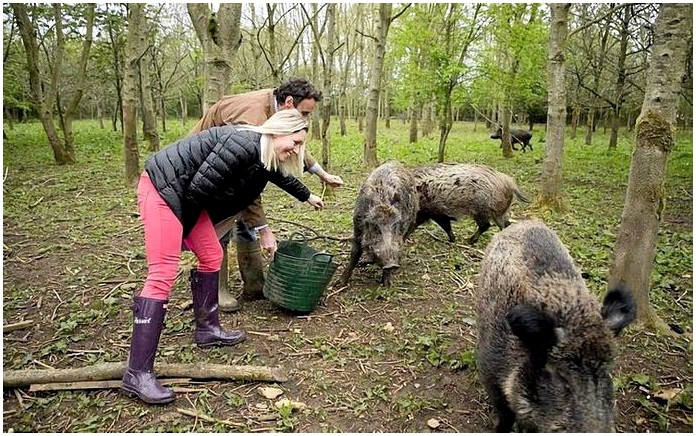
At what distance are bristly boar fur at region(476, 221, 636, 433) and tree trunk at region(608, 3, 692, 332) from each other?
3.57 ft

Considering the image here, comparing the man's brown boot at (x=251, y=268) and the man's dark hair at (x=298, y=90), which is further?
the man's brown boot at (x=251, y=268)

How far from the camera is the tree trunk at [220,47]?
5.65 metres

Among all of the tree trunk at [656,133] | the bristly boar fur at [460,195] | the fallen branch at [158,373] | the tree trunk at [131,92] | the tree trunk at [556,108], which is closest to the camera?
the fallen branch at [158,373]

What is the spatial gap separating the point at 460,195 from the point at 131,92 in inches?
323

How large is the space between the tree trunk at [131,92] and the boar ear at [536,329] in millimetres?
10590

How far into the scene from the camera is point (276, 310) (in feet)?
16.8

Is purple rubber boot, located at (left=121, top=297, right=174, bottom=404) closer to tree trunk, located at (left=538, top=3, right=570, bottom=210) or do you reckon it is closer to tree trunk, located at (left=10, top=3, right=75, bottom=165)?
tree trunk, located at (left=538, top=3, right=570, bottom=210)

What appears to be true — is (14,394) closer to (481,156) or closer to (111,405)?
(111,405)

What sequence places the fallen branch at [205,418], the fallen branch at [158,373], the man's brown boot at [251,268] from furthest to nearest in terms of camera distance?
the man's brown boot at [251,268], the fallen branch at [158,373], the fallen branch at [205,418]

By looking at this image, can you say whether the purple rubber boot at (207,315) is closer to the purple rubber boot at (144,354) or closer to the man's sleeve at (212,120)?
the purple rubber boot at (144,354)

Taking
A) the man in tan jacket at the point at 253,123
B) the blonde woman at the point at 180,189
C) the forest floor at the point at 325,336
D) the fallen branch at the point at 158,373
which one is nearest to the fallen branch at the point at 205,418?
the forest floor at the point at 325,336

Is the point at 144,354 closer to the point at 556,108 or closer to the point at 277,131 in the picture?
the point at 277,131

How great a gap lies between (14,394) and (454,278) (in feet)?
14.6

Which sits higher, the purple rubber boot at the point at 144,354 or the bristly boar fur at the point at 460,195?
the bristly boar fur at the point at 460,195
